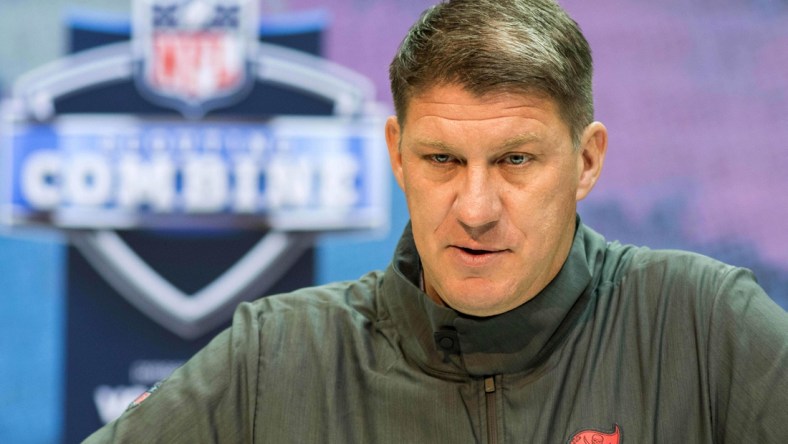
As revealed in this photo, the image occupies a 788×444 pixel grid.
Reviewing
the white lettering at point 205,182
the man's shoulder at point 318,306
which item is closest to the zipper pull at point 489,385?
the man's shoulder at point 318,306

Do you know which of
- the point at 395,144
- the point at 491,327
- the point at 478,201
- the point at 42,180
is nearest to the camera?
the point at 478,201

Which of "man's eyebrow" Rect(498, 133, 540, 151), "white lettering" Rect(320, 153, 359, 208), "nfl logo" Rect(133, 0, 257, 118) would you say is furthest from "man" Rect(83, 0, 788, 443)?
"nfl logo" Rect(133, 0, 257, 118)

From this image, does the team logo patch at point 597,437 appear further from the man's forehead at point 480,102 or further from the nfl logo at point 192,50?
the nfl logo at point 192,50

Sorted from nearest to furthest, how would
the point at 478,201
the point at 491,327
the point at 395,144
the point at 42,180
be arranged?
the point at 478,201, the point at 491,327, the point at 395,144, the point at 42,180

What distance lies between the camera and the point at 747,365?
4.53ft

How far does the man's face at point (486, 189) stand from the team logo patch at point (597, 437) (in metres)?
0.21

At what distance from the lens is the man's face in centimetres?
136

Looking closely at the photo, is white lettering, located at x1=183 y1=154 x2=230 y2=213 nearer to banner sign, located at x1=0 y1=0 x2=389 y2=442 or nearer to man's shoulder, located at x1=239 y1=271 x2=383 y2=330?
banner sign, located at x1=0 y1=0 x2=389 y2=442

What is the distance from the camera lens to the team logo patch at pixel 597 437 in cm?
139

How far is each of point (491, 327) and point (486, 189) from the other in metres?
0.22

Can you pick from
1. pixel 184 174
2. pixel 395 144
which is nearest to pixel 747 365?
pixel 395 144

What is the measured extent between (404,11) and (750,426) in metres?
1.79

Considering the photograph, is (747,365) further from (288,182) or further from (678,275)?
(288,182)

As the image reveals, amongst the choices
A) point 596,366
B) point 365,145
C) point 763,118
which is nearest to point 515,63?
point 596,366
